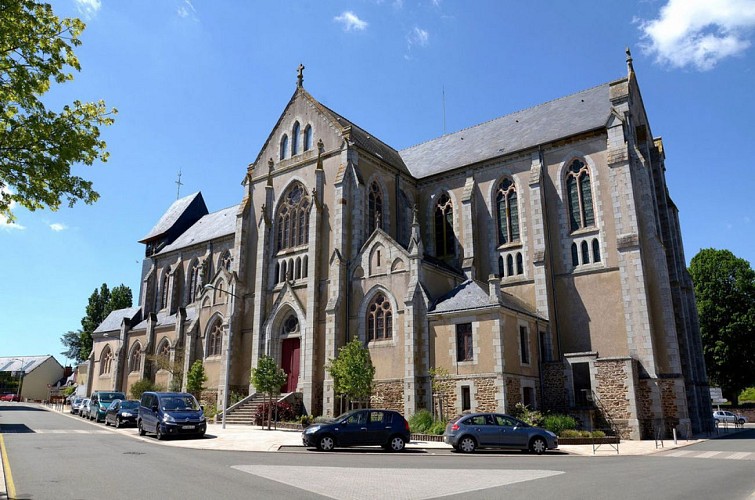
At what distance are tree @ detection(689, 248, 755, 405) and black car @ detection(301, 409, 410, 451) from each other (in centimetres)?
3588

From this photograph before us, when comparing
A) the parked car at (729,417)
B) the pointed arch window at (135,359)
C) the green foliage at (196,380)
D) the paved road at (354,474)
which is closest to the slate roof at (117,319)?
the pointed arch window at (135,359)

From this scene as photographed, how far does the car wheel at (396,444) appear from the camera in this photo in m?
18.0

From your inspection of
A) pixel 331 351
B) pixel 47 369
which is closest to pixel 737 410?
pixel 331 351

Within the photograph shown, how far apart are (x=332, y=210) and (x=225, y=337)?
11.2 m

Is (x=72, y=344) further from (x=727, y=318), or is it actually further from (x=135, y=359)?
(x=727, y=318)

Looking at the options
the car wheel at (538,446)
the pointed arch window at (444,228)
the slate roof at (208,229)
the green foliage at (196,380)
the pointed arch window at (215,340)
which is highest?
the slate roof at (208,229)

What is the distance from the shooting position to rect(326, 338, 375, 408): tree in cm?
2562

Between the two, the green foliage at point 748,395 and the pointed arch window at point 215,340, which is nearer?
the pointed arch window at point 215,340

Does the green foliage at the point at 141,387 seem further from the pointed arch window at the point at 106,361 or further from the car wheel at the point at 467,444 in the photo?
the car wheel at the point at 467,444

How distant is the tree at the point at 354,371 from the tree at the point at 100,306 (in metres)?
58.3

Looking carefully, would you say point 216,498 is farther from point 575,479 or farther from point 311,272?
point 311,272

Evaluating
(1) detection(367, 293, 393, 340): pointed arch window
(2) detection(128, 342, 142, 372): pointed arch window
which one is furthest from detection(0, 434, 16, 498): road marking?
(2) detection(128, 342, 142, 372): pointed arch window

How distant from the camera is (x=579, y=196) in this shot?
29156mm

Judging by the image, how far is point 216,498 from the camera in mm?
8672
